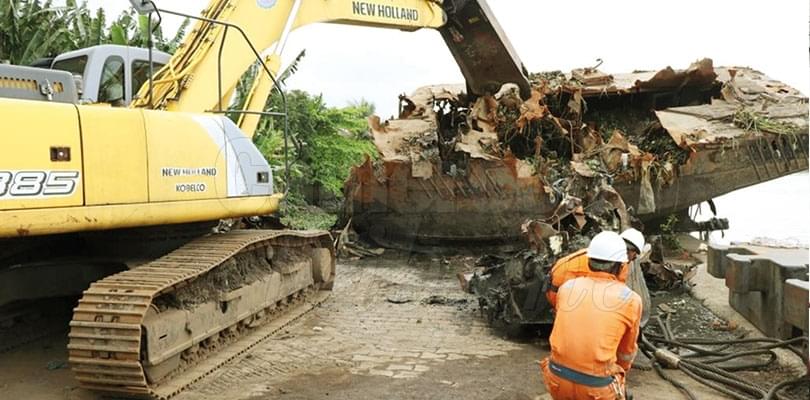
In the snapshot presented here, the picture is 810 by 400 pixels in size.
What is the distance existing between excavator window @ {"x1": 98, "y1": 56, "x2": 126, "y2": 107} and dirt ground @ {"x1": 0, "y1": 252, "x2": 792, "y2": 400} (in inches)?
81.5

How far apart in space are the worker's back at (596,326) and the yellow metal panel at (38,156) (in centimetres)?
303

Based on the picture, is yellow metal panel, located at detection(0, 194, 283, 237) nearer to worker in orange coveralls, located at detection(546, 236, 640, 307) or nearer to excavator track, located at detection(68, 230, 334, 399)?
excavator track, located at detection(68, 230, 334, 399)

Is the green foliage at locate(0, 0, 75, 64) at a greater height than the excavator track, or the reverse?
the green foliage at locate(0, 0, 75, 64)

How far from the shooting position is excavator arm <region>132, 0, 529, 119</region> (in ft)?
18.9

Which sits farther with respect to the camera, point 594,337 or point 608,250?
point 608,250

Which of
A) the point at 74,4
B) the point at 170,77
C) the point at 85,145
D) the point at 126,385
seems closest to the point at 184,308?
the point at 126,385

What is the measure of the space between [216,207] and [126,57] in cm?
145

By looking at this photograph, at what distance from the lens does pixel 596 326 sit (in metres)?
3.27

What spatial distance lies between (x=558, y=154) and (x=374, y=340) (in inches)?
202

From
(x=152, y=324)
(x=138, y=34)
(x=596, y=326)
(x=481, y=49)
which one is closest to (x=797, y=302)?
(x=596, y=326)

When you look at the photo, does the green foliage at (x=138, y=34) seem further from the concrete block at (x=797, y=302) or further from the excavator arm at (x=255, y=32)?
the concrete block at (x=797, y=302)

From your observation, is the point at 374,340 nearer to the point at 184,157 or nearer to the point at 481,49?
the point at 184,157

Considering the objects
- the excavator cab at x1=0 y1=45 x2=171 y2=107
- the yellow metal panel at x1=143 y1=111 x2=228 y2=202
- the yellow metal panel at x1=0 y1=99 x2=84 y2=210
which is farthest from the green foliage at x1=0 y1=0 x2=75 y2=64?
the yellow metal panel at x1=0 y1=99 x2=84 y2=210

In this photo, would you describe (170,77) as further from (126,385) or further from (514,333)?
(514,333)
